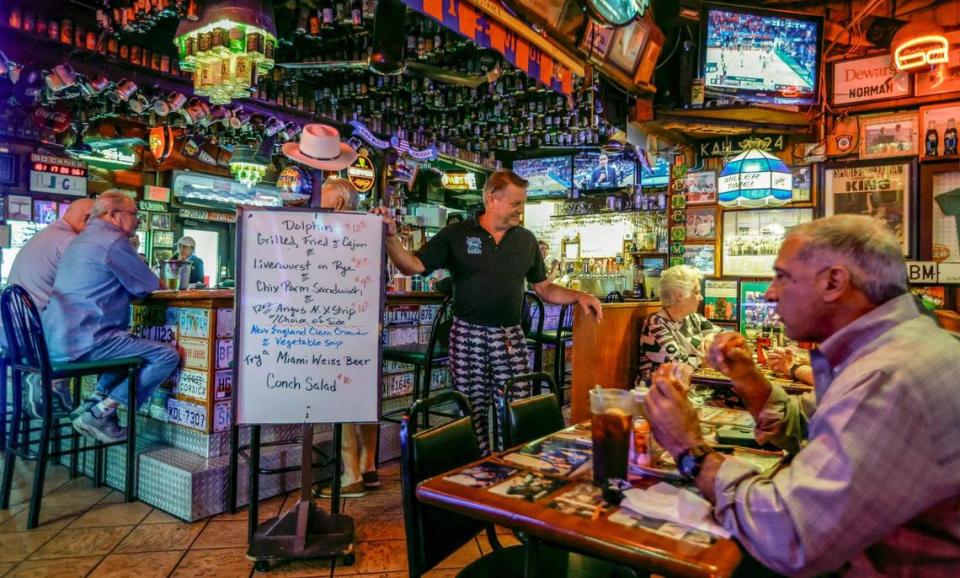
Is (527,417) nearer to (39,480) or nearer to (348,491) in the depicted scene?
(348,491)

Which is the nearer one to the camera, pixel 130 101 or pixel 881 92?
pixel 881 92

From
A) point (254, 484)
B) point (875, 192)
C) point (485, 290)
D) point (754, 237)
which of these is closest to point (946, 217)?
point (875, 192)

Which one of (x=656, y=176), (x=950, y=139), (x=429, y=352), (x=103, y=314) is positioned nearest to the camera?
(x=103, y=314)

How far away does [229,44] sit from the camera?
204 inches

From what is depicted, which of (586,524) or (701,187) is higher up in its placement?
(701,187)

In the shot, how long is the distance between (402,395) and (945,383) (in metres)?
4.08

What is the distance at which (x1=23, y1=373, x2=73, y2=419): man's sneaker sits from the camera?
13.5 ft

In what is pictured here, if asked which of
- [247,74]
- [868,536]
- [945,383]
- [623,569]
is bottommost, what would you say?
[623,569]

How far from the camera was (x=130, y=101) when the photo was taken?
7.00 meters

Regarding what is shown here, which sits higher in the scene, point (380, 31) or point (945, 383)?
point (380, 31)

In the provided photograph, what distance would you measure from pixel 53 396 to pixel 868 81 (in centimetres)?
797

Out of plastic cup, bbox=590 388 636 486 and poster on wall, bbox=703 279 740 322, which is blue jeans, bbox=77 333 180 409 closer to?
plastic cup, bbox=590 388 636 486

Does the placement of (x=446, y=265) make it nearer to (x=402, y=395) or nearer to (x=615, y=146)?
(x=402, y=395)

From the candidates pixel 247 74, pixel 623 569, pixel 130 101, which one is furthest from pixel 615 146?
pixel 623 569
